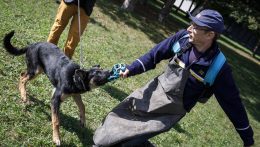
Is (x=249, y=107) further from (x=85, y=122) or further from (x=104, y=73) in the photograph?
(x=104, y=73)

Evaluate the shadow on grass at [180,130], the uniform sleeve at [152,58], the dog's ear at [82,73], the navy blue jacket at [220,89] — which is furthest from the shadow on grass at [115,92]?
the navy blue jacket at [220,89]

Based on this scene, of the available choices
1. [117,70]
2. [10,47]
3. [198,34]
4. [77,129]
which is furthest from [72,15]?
[198,34]

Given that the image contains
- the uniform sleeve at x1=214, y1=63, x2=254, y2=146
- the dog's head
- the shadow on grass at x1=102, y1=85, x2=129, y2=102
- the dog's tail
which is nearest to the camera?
the uniform sleeve at x1=214, y1=63, x2=254, y2=146

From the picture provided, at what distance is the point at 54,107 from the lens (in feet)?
17.7

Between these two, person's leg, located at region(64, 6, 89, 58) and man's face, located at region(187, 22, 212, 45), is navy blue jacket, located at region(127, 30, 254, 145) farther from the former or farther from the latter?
person's leg, located at region(64, 6, 89, 58)

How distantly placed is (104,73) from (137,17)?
14.2 meters

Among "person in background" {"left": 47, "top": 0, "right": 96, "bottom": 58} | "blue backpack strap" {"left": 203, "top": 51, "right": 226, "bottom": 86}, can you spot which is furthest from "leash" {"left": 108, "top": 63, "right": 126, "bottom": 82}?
"person in background" {"left": 47, "top": 0, "right": 96, "bottom": 58}

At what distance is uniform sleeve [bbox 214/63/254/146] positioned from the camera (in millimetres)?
4152

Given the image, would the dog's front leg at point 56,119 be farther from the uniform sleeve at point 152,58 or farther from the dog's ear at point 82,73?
the uniform sleeve at point 152,58

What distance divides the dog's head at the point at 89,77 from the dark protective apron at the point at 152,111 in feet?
2.12

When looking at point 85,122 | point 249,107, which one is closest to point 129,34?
point 249,107

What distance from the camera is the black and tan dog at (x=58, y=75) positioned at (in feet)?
17.3

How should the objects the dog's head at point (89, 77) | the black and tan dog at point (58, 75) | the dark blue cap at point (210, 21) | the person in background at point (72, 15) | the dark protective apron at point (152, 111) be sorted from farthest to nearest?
the person in background at point (72, 15) → the black and tan dog at point (58, 75) → the dog's head at point (89, 77) → the dark protective apron at point (152, 111) → the dark blue cap at point (210, 21)

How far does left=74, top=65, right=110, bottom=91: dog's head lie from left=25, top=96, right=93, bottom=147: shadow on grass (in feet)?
3.36
